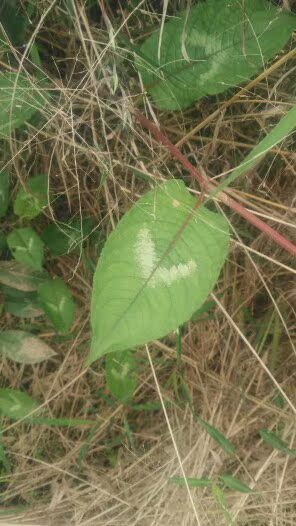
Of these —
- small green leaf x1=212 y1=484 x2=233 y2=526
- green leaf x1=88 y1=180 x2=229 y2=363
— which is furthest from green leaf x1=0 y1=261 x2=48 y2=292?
small green leaf x1=212 y1=484 x2=233 y2=526

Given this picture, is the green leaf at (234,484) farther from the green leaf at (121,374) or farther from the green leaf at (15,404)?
the green leaf at (15,404)

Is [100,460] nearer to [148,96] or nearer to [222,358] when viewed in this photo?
[222,358]

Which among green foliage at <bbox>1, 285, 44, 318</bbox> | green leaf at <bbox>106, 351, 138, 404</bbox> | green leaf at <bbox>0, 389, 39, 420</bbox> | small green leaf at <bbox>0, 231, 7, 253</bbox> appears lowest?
green leaf at <bbox>0, 389, 39, 420</bbox>

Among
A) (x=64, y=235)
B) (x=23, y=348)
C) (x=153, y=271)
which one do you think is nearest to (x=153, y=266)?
(x=153, y=271)

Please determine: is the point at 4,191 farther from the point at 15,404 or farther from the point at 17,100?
the point at 15,404

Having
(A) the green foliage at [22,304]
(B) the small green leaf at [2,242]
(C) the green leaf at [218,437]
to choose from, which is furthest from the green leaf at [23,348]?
(C) the green leaf at [218,437]

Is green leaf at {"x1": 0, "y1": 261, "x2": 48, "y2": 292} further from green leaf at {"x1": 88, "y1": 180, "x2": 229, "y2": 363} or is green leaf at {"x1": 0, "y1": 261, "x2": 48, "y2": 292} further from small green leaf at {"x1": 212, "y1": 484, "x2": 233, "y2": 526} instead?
small green leaf at {"x1": 212, "y1": 484, "x2": 233, "y2": 526}
